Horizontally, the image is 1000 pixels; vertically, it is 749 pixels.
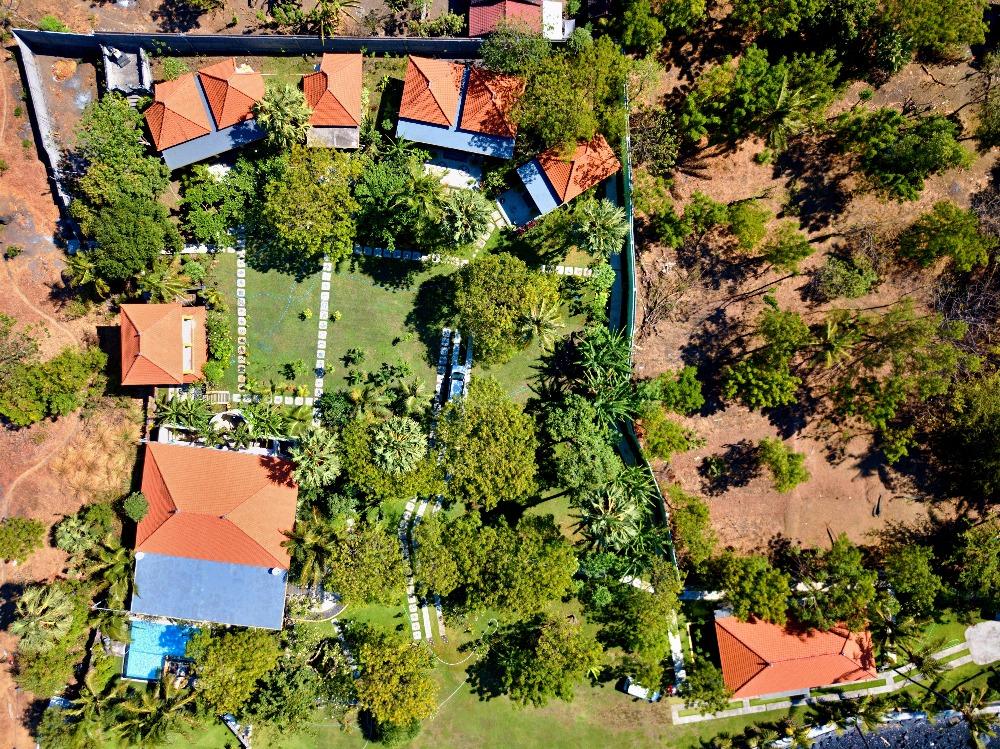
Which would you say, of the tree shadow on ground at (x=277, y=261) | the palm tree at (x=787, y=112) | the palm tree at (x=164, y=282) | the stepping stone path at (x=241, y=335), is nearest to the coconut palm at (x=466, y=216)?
the tree shadow on ground at (x=277, y=261)

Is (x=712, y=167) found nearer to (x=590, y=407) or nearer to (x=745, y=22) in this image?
(x=745, y=22)

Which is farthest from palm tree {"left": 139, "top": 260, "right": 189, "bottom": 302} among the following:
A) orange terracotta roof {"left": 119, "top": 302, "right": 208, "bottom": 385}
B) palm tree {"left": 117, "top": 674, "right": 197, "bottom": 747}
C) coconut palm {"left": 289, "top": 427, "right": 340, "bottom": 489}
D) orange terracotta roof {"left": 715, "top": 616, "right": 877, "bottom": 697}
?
orange terracotta roof {"left": 715, "top": 616, "right": 877, "bottom": 697}

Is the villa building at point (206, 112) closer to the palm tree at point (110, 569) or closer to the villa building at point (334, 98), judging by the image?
the villa building at point (334, 98)

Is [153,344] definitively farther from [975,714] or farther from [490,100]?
[975,714]

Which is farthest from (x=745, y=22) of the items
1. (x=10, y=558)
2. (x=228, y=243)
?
(x=10, y=558)

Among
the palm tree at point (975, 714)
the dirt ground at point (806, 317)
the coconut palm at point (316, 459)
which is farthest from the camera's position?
the dirt ground at point (806, 317)

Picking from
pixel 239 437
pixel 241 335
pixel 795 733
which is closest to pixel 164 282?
pixel 241 335

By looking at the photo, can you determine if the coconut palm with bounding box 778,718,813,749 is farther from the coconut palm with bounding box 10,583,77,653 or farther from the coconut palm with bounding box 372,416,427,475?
the coconut palm with bounding box 10,583,77,653
